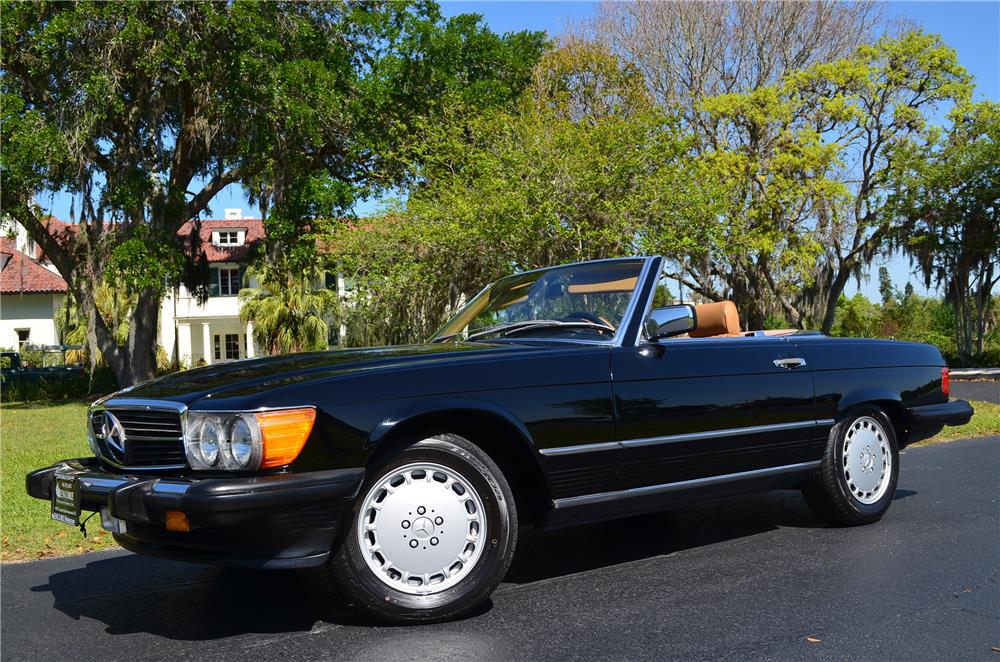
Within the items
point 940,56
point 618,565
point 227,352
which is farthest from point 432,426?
point 227,352

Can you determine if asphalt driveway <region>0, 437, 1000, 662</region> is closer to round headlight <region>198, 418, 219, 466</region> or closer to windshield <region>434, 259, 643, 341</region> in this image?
round headlight <region>198, 418, 219, 466</region>

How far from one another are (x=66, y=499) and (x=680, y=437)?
278cm

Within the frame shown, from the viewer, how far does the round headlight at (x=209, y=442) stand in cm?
364

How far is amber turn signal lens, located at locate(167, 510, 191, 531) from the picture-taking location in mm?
3479

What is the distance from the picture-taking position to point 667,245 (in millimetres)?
17281

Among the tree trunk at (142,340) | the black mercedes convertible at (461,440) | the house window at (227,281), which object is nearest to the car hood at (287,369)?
the black mercedes convertible at (461,440)

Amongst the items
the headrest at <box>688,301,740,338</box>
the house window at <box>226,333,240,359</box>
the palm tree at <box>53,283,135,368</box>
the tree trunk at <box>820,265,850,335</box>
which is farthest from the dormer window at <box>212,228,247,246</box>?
the headrest at <box>688,301,740,338</box>

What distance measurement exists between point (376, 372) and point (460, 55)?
2191 centimetres

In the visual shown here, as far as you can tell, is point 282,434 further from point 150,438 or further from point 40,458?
point 40,458

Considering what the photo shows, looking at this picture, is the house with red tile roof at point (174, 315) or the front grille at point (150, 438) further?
the house with red tile roof at point (174, 315)

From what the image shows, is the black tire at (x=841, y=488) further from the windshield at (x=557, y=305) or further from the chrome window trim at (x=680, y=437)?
the windshield at (x=557, y=305)

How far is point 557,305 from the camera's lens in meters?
5.12

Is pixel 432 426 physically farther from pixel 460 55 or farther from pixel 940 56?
pixel 940 56

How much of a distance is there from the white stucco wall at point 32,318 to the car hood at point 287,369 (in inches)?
1996
